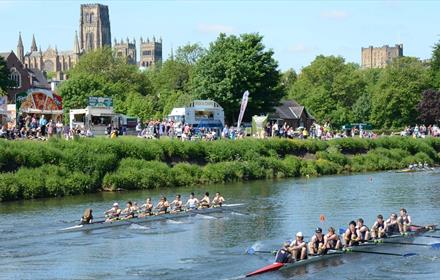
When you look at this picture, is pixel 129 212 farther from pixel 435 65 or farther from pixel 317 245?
pixel 435 65

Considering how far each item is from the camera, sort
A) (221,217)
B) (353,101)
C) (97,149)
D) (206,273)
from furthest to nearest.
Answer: (353,101) → (97,149) → (221,217) → (206,273)

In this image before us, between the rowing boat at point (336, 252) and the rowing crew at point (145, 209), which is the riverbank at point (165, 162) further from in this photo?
the rowing boat at point (336, 252)

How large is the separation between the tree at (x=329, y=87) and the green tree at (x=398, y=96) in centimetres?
808

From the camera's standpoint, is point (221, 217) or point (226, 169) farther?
point (226, 169)

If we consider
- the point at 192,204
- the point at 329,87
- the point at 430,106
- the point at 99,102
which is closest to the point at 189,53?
the point at 329,87

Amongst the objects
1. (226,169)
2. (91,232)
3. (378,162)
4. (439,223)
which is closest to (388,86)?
(378,162)

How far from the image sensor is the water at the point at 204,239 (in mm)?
28422

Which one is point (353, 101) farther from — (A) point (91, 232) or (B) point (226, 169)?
(A) point (91, 232)

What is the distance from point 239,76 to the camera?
8925 centimetres

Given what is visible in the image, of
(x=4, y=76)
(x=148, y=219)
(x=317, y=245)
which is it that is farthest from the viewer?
(x=4, y=76)

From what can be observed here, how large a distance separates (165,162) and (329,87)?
88428 millimetres

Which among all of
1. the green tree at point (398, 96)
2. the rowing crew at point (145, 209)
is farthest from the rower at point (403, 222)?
the green tree at point (398, 96)

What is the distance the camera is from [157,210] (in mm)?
41031

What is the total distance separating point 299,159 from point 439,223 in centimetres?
3197
